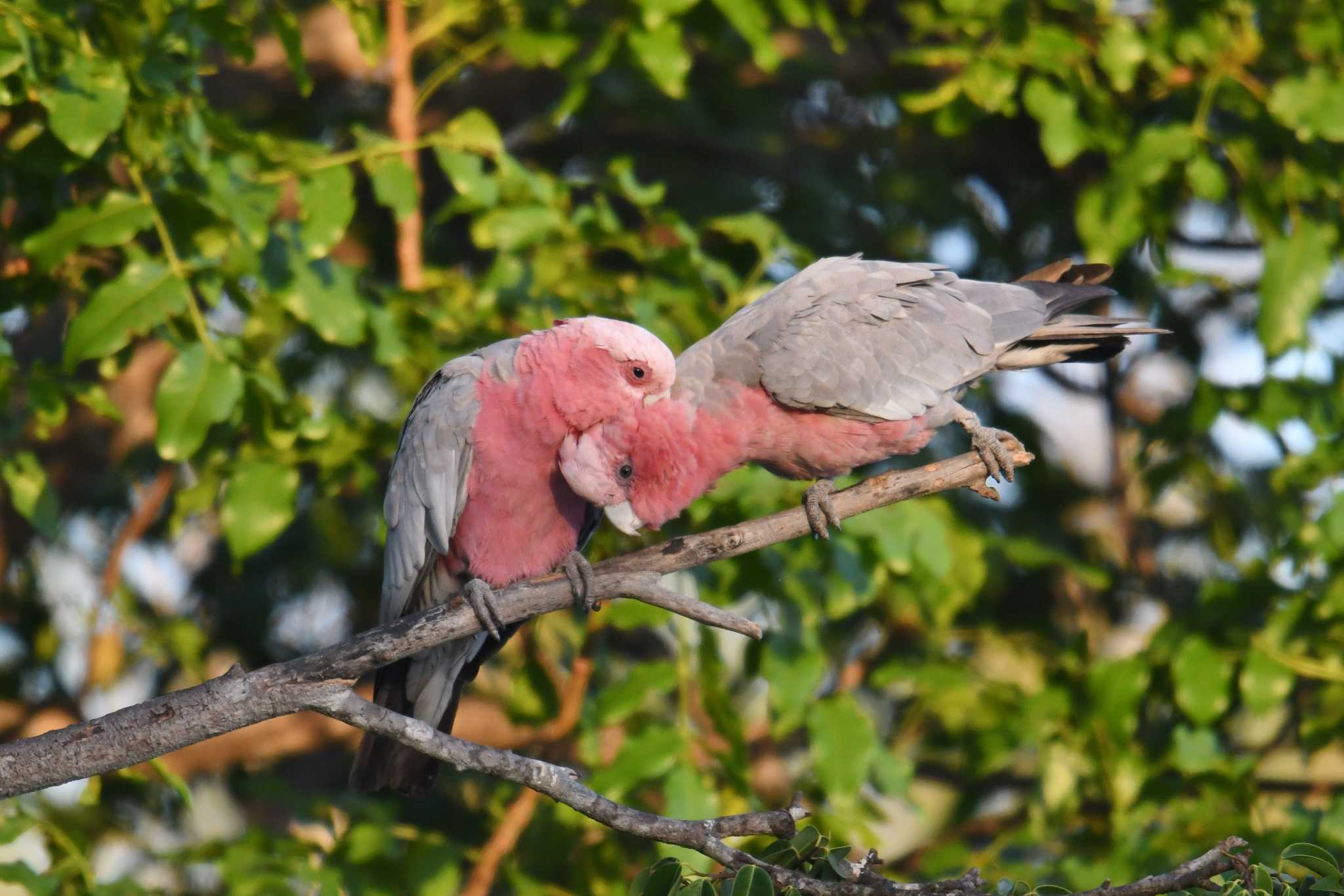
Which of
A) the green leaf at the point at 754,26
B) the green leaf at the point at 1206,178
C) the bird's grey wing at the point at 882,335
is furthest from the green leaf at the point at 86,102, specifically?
the green leaf at the point at 1206,178

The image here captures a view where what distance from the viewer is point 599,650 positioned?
4.77 m

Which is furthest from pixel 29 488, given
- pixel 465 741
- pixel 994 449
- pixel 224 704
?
pixel 994 449

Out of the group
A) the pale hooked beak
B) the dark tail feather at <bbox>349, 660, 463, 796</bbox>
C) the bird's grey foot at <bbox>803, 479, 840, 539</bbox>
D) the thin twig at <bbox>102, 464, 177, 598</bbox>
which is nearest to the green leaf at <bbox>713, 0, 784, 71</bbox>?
the bird's grey foot at <bbox>803, 479, 840, 539</bbox>

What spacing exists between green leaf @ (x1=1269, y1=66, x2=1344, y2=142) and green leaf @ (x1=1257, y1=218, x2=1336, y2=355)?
357 mm

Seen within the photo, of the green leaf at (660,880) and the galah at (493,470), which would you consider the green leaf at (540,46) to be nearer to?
the galah at (493,470)

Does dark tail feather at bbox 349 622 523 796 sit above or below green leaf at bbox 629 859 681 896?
below

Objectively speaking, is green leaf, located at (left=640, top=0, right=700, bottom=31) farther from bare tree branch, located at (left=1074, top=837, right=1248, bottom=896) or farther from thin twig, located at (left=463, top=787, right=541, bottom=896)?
bare tree branch, located at (left=1074, top=837, right=1248, bottom=896)

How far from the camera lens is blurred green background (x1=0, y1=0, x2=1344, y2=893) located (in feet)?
12.1

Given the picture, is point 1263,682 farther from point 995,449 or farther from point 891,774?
point 995,449

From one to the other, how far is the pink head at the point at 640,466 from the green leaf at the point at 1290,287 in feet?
7.30

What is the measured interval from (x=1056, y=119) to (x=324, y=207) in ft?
8.13

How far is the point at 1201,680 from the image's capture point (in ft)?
14.1

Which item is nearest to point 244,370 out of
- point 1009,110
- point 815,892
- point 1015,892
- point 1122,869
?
point 815,892

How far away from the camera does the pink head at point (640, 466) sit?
3164mm
